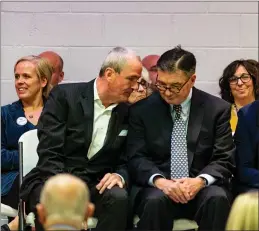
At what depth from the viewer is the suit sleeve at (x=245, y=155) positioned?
10.4ft

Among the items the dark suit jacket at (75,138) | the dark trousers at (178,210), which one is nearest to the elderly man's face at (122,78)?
the dark suit jacket at (75,138)

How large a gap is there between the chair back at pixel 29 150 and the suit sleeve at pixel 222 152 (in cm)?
79

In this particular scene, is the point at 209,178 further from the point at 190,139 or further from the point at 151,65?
the point at 151,65

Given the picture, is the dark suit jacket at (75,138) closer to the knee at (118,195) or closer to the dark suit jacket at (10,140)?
the knee at (118,195)

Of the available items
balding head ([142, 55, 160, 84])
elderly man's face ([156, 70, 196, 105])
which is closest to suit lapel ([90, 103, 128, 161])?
elderly man's face ([156, 70, 196, 105])

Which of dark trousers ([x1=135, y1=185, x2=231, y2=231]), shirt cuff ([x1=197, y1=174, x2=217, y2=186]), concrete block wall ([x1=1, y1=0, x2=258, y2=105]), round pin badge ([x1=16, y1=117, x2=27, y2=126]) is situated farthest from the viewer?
concrete block wall ([x1=1, y1=0, x2=258, y2=105])

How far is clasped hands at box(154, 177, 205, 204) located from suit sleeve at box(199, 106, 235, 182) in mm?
98

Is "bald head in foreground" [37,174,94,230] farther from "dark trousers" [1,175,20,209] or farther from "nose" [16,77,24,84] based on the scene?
"nose" [16,77,24,84]

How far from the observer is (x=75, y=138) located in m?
3.23

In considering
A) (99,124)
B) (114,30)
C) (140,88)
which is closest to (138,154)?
(99,124)

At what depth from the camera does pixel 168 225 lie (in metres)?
3.00

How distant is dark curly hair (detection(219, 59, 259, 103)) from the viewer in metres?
3.93

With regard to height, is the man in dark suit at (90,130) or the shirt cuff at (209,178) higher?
the man in dark suit at (90,130)

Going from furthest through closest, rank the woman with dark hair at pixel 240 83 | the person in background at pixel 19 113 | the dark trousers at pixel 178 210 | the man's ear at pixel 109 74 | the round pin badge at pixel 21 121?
the woman with dark hair at pixel 240 83 < the round pin badge at pixel 21 121 < the person in background at pixel 19 113 < the man's ear at pixel 109 74 < the dark trousers at pixel 178 210
